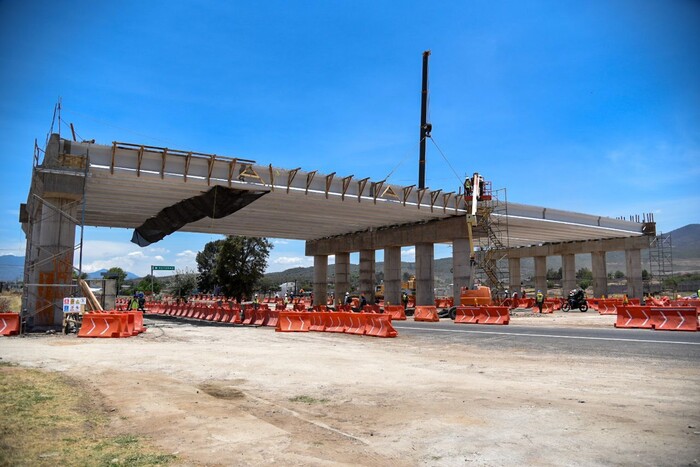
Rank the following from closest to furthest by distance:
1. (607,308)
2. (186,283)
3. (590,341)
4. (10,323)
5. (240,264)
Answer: (590,341) → (10,323) → (607,308) → (240,264) → (186,283)

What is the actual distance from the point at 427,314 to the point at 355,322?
34.0 ft

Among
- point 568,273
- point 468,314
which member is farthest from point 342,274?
point 568,273

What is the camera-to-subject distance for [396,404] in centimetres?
818

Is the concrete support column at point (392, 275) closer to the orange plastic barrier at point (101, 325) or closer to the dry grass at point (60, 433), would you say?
the orange plastic barrier at point (101, 325)

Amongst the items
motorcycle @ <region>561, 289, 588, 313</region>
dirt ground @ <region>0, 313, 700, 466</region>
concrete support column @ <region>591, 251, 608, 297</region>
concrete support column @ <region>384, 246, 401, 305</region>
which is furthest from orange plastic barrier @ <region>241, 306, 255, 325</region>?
concrete support column @ <region>591, 251, 608, 297</region>

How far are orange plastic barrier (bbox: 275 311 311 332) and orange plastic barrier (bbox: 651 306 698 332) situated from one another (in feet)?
49.6

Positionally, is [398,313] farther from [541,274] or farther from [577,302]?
[541,274]

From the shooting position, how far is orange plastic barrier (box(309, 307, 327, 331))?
23609 millimetres

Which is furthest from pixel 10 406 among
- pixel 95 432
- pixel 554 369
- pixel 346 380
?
pixel 554 369

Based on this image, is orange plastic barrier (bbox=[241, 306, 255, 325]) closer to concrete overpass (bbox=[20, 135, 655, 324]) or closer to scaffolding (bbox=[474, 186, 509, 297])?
concrete overpass (bbox=[20, 135, 655, 324])

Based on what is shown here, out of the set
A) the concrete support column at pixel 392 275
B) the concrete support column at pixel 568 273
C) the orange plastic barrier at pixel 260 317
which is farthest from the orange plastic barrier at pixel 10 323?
the concrete support column at pixel 568 273

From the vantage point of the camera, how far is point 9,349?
14914 millimetres

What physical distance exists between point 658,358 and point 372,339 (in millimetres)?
10127

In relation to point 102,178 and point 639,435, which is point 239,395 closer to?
point 639,435
